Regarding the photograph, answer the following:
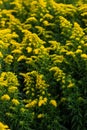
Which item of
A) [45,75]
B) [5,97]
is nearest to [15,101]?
[5,97]

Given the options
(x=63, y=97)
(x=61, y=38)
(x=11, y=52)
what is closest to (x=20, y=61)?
(x=11, y=52)

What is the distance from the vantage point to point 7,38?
6.74 m

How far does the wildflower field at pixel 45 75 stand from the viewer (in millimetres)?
5578

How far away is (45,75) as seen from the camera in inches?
237

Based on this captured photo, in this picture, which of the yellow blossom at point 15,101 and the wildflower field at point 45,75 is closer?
the yellow blossom at point 15,101

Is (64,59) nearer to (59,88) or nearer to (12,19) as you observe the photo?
(59,88)

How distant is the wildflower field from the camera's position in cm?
558

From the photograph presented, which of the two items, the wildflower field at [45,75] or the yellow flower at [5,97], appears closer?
the yellow flower at [5,97]

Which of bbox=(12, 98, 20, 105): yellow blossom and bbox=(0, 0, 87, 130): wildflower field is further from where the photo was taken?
bbox=(0, 0, 87, 130): wildflower field

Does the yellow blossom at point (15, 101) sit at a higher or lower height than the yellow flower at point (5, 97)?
lower

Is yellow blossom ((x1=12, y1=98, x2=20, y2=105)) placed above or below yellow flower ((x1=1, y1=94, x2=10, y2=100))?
below

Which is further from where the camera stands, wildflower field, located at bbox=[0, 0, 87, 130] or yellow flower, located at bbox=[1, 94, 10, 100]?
wildflower field, located at bbox=[0, 0, 87, 130]

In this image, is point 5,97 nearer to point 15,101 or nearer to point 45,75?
point 15,101

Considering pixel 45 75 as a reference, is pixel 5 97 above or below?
above
